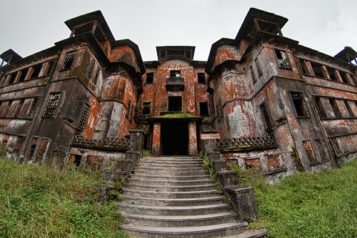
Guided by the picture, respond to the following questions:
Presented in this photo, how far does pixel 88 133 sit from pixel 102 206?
10.2m

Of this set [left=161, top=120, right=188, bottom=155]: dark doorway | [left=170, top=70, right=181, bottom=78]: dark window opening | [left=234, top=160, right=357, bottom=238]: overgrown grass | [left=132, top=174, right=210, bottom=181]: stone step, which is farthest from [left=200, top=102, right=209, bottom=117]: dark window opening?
[left=132, top=174, right=210, bottom=181]: stone step

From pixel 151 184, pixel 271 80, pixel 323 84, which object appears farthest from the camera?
pixel 323 84

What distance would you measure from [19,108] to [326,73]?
95.8ft

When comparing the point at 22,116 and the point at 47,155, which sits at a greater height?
the point at 22,116

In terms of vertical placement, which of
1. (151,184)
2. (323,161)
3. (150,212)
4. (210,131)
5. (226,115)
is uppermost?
(226,115)

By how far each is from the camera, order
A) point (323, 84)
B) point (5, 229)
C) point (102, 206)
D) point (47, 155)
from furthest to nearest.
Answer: point (323, 84)
point (47, 155)
point (102, 206)
point (5, 229)

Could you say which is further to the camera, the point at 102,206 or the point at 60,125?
the point at 60,125

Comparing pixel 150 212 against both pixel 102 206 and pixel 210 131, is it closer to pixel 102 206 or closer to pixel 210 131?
pixel 102 206

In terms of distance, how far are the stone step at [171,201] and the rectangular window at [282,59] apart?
12149 mm

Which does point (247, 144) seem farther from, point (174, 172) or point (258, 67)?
point (258, 67)

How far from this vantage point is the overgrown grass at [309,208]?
434cm

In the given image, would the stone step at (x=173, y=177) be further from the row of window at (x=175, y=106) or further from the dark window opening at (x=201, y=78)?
the dark window opening at (x=201, y=78)

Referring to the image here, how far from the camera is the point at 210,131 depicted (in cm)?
1036

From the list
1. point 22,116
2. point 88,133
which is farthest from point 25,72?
point 88,133
